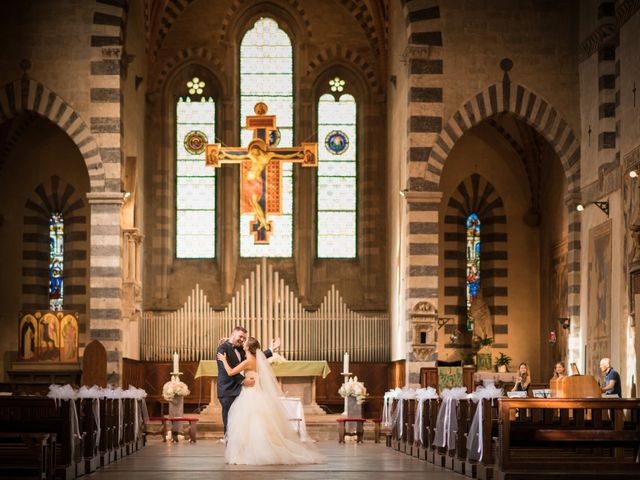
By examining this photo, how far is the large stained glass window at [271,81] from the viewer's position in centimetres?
2719

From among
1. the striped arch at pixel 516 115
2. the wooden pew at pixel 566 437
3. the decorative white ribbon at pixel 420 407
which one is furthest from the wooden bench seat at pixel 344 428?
the wooden pew at pixel 566 437

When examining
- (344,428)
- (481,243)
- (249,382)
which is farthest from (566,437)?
(481,243)

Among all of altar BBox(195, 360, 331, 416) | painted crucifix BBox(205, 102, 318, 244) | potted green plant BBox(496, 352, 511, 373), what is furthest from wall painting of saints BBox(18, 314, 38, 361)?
potted green plant BBox(496, 352, 511, 373)

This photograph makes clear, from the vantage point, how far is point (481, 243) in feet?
90.4

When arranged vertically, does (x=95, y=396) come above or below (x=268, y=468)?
above

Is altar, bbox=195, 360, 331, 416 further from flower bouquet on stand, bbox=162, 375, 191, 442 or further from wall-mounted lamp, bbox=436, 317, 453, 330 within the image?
wall-mounted lamp, bbox=436, 317, 453, 330

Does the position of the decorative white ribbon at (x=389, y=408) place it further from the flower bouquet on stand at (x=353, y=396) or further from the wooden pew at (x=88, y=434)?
the wooden pew at (x=88, y=434)

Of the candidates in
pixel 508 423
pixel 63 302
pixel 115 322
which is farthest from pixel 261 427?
pixel 63 302

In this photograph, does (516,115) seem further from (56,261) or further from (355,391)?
(56,261)

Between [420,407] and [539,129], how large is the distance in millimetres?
7695

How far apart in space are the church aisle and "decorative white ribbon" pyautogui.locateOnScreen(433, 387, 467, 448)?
348 mm

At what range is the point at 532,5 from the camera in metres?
22.1

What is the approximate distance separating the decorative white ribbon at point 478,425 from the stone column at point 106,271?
10.4 m

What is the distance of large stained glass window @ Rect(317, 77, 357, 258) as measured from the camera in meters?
27.2
